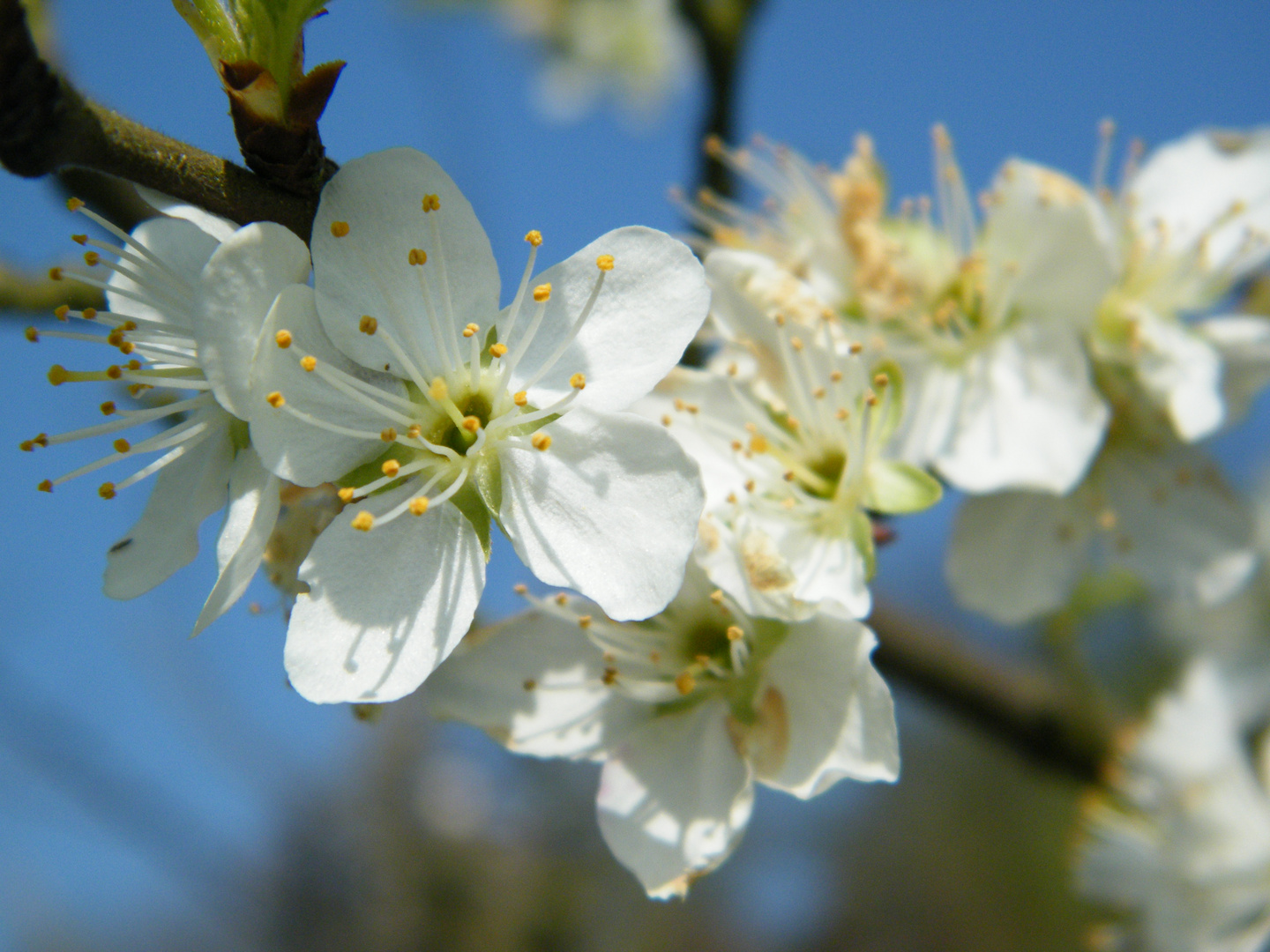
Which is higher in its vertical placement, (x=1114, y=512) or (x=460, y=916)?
(x=1114, y=512)

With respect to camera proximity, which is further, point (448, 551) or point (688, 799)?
point (688, 799)

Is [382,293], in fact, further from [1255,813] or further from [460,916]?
[460,916]

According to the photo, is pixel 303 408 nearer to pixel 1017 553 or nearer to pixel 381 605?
pixel 381 605

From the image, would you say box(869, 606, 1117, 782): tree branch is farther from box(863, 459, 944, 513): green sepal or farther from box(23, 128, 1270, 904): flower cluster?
box(863, 459, 944, 513): green sepal

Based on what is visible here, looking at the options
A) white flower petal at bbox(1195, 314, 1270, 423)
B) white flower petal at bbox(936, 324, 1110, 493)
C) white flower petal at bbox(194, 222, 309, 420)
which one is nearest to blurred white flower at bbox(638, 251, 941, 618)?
white flower petal at bbox(936, 324, 1110, 493)

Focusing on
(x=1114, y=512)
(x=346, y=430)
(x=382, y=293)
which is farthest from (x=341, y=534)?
(x=1114, y=512)
